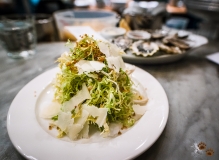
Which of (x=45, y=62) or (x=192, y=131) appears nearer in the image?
(x=192, y=131)

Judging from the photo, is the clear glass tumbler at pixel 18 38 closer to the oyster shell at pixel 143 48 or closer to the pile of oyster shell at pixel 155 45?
the pile of oyster shell at pixel 155 45

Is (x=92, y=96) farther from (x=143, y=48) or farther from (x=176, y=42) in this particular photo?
(x=176, y=42)

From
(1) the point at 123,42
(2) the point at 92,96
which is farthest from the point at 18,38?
(2) the point at 92,96

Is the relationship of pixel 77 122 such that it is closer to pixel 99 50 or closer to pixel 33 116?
pixel 33 116

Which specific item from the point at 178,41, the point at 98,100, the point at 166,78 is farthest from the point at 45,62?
the point at 178,41

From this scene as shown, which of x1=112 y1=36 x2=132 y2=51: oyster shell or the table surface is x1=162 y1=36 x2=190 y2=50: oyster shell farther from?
x1=112 y1=36 x2=132 y2=51: oyster shell

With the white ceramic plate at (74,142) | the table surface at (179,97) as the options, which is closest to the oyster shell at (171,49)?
the table surface at (179,97)
